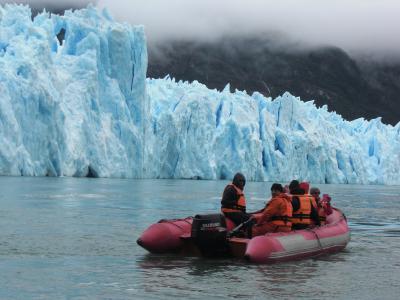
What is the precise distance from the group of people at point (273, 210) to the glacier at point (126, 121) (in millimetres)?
28570

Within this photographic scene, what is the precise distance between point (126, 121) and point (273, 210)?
35027mm

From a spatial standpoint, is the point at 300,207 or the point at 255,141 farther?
the point at 255,141

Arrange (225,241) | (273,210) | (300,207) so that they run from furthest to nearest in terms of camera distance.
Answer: (300,207)
(273,210)
(225,241)

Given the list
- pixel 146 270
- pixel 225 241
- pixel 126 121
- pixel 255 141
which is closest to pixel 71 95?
pixel 126 121

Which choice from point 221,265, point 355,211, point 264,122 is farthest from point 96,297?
point 264,122

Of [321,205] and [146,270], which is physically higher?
[321,205]

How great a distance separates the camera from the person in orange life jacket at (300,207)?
11.1 m

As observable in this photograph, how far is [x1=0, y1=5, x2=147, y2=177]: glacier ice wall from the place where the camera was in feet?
127

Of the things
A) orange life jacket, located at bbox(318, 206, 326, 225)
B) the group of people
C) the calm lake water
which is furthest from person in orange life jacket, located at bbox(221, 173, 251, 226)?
orange life jacket, located at bbox(318, 206, 326, 225)

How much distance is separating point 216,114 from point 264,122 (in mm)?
4199

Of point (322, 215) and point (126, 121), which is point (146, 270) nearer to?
point (322, 215)

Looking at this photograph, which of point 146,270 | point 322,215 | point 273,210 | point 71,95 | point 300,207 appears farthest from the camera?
point 71,95

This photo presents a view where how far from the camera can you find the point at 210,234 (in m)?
9.91

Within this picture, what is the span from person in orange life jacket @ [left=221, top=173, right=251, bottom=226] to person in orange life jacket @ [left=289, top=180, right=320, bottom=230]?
0.92m
